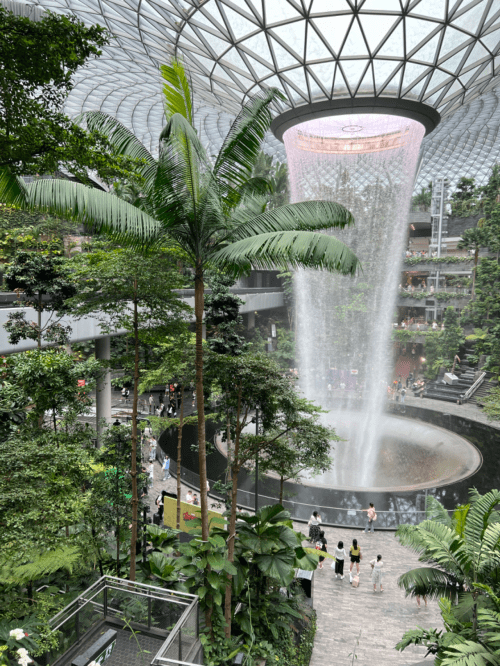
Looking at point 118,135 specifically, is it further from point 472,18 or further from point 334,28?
point 472,18

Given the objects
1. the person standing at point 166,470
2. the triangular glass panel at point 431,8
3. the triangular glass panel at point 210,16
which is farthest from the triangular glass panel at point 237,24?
the person standing at point 166,470

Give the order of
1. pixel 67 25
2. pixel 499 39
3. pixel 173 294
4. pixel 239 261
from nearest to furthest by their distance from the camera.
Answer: pixel 67 25 < pixel 239 261 < pixel 173 294 < pixel 499 39

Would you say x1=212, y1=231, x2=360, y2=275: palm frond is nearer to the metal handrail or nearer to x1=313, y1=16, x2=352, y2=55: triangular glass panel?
x1=313, y1=16, x2=352, y2=55: triangular glass panel

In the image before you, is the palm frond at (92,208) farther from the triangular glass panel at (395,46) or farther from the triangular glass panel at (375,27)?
the triangular glass panel at (395,46)

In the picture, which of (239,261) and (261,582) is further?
(261,582)

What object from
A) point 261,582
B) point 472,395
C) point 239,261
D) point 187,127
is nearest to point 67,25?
point 187,127

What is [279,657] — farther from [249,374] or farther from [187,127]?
[187,127]
